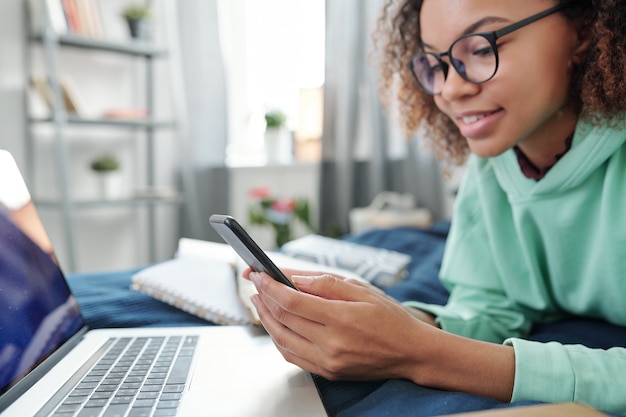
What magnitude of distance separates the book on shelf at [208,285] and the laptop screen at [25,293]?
22 cm

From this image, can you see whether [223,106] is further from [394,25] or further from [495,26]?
[495,26]

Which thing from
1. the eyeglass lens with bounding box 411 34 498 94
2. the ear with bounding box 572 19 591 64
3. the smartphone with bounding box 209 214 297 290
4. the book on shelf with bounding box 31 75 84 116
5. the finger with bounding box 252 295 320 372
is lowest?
the finger with bounding box 252 295 320 372

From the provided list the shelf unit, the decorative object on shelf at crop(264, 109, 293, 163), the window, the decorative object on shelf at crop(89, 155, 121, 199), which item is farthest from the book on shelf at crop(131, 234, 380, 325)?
the window

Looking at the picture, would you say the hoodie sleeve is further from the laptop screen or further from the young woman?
the laptop screen

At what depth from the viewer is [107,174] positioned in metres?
2.69

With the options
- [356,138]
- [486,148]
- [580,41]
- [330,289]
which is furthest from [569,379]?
[356,138]

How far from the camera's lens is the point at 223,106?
120 inches

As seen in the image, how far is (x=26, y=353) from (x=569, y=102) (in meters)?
0.82

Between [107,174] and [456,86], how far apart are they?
2247 mm

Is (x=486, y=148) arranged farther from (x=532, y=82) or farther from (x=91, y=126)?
(x=91, y=126)

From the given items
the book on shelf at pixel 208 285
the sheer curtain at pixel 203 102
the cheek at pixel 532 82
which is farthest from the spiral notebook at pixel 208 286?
the sheer curtain at pixel 203 102

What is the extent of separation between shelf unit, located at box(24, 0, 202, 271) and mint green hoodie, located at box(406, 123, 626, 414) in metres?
1.99

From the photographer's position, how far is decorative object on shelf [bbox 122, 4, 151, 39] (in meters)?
2.70

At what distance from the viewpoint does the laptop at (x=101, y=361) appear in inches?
20.8
